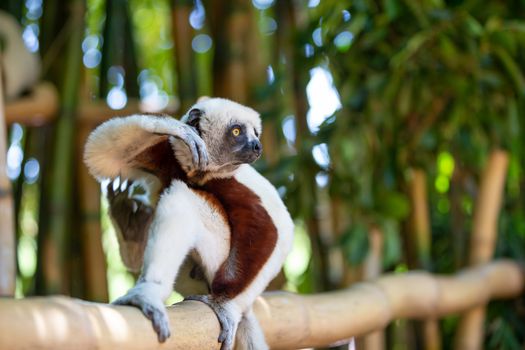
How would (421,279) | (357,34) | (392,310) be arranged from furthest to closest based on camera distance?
(357,34) < (421,279) < (392,310)

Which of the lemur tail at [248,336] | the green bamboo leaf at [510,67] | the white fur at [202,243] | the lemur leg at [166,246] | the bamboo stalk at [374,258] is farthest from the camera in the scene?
the bamboo stalk at [374,258]

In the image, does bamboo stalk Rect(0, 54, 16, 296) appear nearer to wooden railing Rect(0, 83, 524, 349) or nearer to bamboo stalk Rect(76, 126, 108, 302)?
wooden railing Rect(0, 83, 524, 349)

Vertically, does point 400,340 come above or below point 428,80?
below

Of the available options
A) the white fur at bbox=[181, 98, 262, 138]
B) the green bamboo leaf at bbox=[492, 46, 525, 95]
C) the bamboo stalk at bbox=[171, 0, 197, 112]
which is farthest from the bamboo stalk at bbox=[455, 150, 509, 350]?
the white fur at bbox=[181, 98, 262, 138]

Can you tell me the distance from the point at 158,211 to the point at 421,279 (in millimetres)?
1435

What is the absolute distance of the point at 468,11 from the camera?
345cm

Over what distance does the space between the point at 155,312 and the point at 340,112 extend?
6.30 feet

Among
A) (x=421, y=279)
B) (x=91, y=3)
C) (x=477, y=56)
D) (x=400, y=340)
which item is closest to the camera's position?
(x=421, y=279)

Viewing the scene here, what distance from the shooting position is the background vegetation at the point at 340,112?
3332mm

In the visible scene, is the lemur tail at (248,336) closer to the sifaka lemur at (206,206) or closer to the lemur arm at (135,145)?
the sifaka lemur at (206,206)

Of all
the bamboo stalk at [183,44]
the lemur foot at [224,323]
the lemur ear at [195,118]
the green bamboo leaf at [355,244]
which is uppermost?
the bamboo stalk at [183,44]

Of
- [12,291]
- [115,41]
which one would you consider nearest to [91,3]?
[115,41]

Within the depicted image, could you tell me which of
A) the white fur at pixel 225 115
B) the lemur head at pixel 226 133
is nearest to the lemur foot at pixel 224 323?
the lemur head at pixel 226 133

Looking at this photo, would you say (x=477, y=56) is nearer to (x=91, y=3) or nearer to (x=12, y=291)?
(x=12, y=291)
